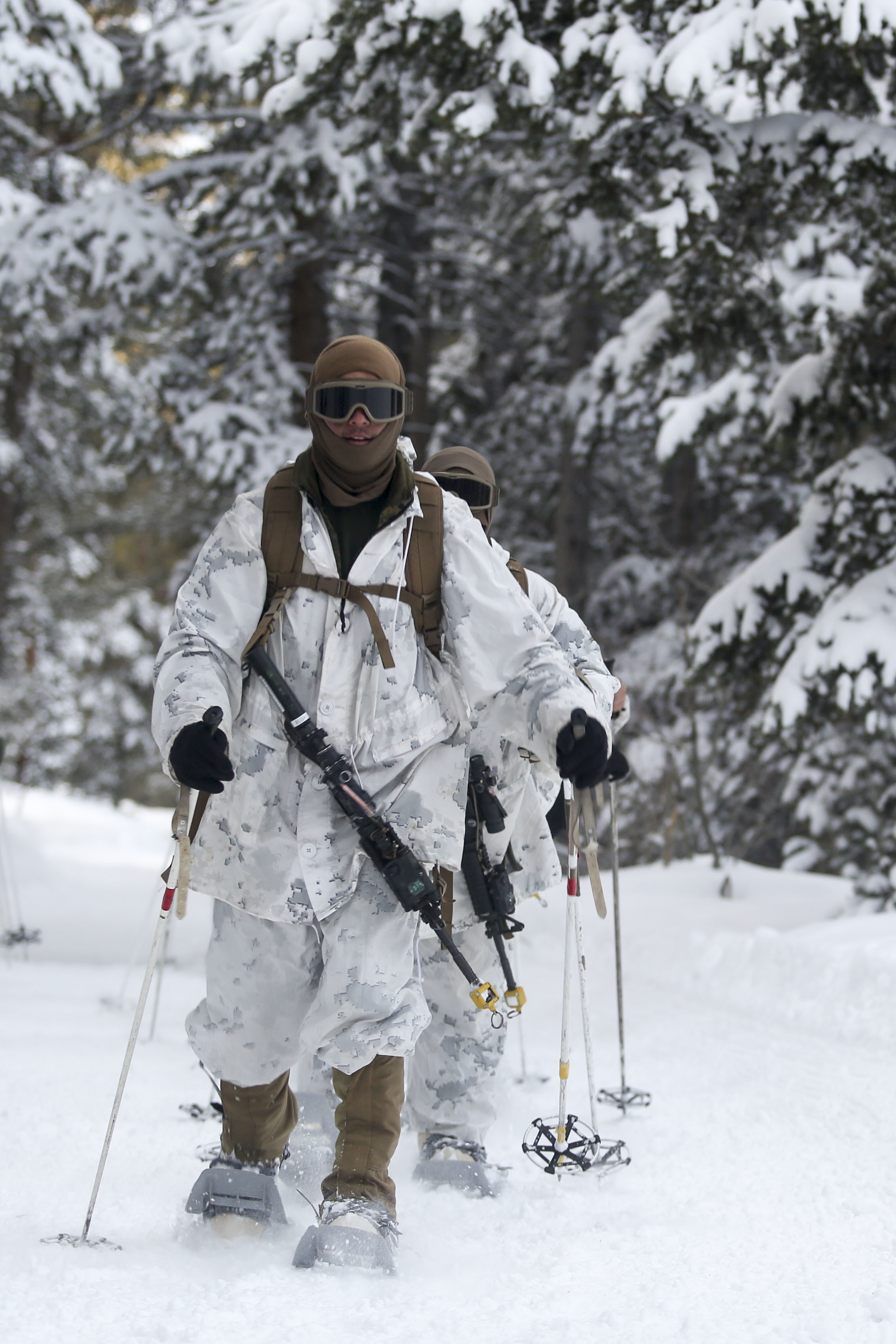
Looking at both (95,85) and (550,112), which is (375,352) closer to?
(550,112)

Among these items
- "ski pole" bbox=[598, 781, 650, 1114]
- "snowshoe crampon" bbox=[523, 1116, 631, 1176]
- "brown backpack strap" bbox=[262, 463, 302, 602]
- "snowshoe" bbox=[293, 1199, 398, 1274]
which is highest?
"brown backpack strap" bbox=[262, 463, 302, 602]

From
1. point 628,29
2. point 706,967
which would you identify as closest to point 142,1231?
point 706,967

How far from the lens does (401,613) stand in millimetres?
2904

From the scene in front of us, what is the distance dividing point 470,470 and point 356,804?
1713mm

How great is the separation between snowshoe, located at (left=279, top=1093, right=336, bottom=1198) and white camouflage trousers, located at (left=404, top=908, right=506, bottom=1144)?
259 mm

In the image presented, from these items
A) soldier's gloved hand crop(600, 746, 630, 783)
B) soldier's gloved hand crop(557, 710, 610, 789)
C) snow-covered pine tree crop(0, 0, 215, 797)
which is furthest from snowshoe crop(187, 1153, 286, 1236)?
snow-covered pine tree crop(0, 0, 215, 797)

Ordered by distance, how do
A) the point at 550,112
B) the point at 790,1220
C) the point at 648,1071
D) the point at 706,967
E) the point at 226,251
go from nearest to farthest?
1. the point at 790,1220
2. the point at 648,1071
3. the point at 550,112
4. the point at 706,967
5. the point at 226,251

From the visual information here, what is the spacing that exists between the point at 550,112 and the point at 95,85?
14.9 ft

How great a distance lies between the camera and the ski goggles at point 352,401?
9.37 ft

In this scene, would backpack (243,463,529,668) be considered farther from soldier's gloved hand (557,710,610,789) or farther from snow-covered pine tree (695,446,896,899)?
snow-covered pine tree (695,446,896,899)

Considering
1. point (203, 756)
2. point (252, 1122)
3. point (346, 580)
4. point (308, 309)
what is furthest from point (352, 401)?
point (308, 309)

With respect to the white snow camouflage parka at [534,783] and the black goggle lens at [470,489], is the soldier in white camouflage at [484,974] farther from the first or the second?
the black goggle lens at [470,489]

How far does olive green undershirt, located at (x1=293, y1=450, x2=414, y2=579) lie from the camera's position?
292cm

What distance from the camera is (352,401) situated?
286 cm
